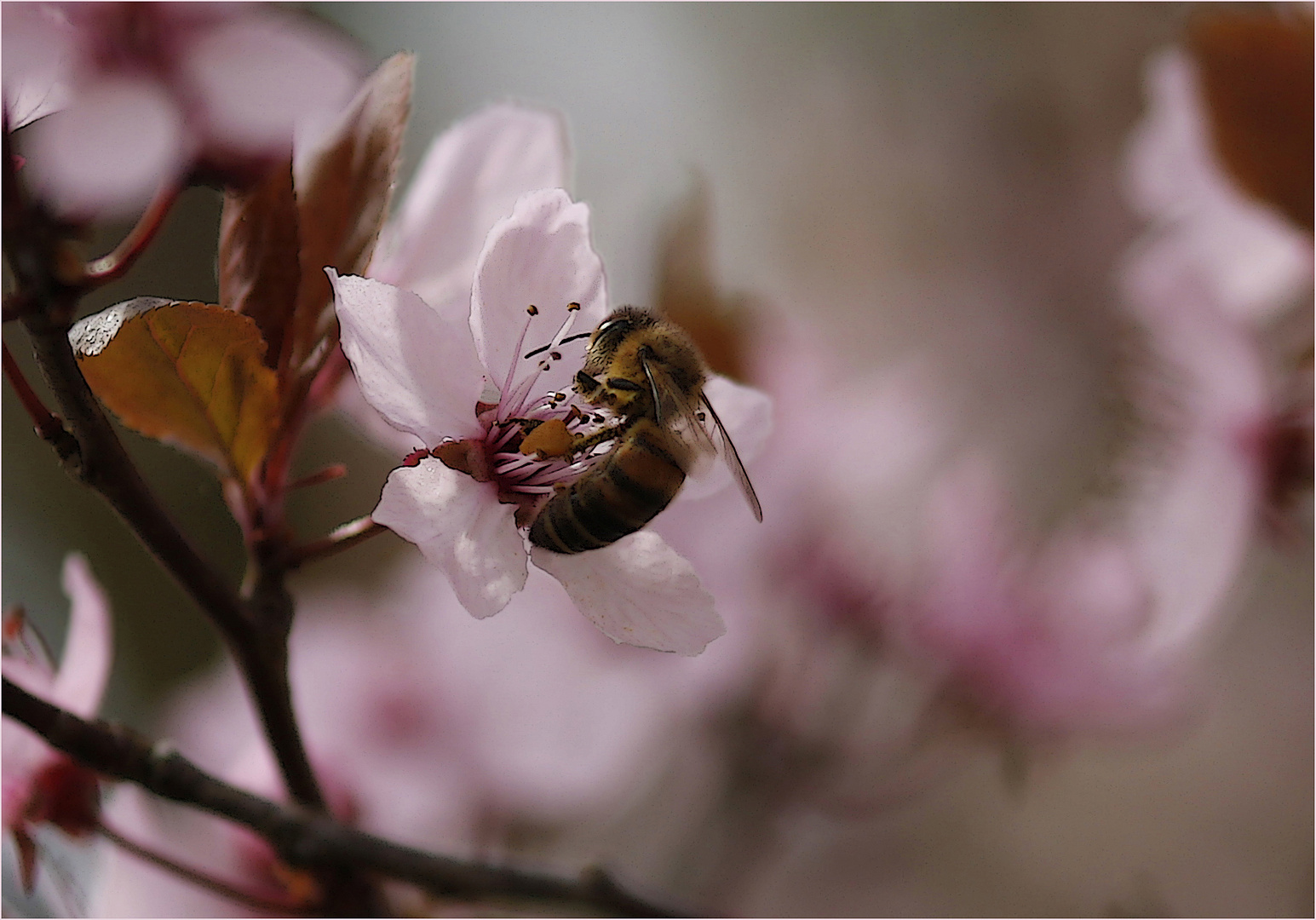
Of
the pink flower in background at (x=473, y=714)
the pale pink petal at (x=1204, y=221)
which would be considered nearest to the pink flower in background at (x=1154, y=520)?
the pale pink petal at (x=1204, y=221)

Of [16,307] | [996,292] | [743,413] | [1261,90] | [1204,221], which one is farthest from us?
[996,292]

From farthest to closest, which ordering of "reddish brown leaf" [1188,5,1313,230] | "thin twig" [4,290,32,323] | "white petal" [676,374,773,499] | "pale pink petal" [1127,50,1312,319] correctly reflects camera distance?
"pale pink petal" [1127,50,1312,319] < "reddish brown leaf" [1188,5,1313,230] < "white petal" [676,374,773,499] < "thin twig" [4,290,32,323]

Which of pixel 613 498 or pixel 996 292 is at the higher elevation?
pixel 613 498

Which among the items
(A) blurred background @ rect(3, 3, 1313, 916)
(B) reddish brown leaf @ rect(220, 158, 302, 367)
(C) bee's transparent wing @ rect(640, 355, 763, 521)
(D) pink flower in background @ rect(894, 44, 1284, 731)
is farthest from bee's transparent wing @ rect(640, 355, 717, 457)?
(A) blurred background @ rect(3, 3, 1313, 916)

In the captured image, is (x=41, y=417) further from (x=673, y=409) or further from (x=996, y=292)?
(x=996, y=292)

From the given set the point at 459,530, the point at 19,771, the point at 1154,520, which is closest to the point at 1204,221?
the point at 1154,520

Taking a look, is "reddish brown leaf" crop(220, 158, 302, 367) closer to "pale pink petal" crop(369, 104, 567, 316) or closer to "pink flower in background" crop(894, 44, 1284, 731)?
"pale pink petal" crop(369, 104, 567, 316)

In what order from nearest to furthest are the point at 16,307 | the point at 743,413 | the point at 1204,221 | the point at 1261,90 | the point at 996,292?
the point at 16,307
the point at 743,413
the point at 1261,90
the point at 1204,221
the point at 996,292
